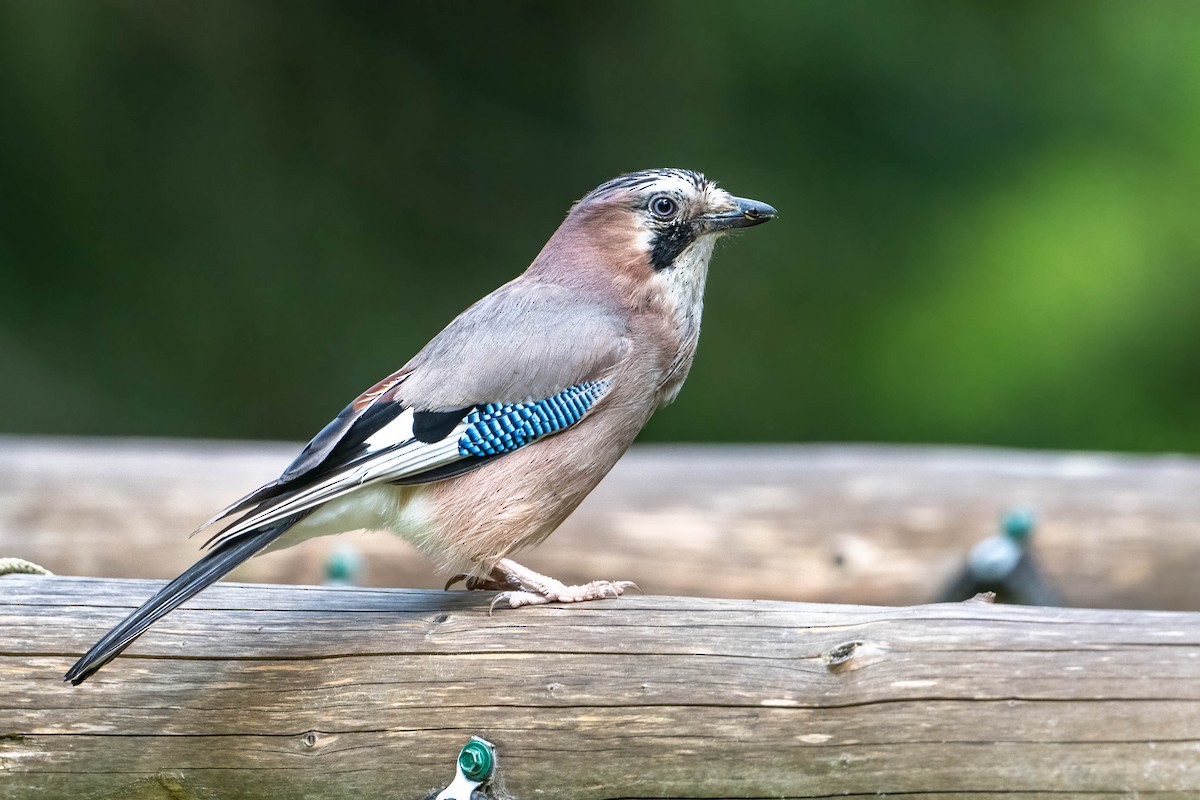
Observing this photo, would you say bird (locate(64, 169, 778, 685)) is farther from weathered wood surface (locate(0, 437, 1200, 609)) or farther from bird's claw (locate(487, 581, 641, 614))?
weathered wood surface (locate(0, 437, 1200, 609))

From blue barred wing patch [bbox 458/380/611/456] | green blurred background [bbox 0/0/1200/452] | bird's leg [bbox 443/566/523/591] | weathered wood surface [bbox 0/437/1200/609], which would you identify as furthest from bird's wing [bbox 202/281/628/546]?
green blurred background [bbox 0/0/1200/452]

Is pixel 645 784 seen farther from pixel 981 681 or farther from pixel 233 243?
pixel 233 243

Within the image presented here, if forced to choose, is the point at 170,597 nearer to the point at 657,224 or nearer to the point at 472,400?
the point at 472,400

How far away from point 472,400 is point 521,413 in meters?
0.08

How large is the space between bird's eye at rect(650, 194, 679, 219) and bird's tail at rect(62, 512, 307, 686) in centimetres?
93

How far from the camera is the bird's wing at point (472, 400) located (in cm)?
213

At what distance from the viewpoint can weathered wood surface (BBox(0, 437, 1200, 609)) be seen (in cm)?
332

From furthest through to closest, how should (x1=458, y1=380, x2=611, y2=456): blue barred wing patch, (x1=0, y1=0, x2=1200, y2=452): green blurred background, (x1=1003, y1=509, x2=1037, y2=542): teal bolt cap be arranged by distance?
(x1=0, y1=0, x2=1200, y2=452): green blurred background < (x1=1003, y1=509, x2=1037, y2=542): teal bolt cap < (x1=458, y1=380, x2=611, y2=456): blue barred wing patch

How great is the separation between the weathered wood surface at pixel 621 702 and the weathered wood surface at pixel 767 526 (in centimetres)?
136

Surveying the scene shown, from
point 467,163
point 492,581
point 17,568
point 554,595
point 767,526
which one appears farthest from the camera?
point 467,163

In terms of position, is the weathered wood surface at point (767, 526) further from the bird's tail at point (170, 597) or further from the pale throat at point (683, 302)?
the bird's tail at point (170, 597)

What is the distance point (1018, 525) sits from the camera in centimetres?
324

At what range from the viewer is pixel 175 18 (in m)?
6.21

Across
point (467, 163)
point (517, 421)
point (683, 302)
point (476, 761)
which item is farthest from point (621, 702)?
point (467, 163)
